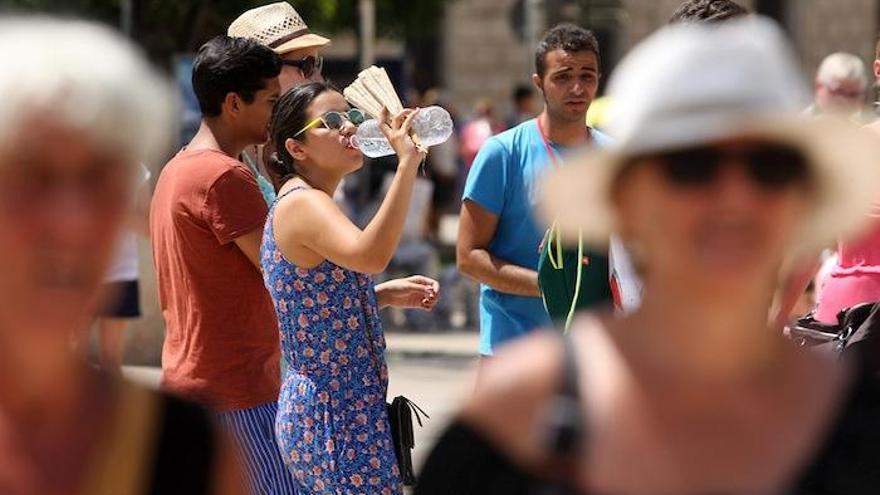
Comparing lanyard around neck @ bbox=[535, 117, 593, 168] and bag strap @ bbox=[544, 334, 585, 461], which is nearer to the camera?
bag strap @ bbox=[544, 334, 585, 461]

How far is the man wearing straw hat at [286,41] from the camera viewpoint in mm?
6285

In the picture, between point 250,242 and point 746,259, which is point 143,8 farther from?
point 746,259

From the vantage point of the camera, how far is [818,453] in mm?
2430

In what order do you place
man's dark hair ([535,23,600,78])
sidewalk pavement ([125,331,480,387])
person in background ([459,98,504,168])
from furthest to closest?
person in background ([459,98,504,168])
sidewalk pavement ([125,331,480,387])
man's dark hair ([535,23,600,78])

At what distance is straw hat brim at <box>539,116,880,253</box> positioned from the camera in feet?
7.71

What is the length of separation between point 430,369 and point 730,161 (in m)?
10.4

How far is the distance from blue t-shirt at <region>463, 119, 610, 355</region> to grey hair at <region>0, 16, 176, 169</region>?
380 cm

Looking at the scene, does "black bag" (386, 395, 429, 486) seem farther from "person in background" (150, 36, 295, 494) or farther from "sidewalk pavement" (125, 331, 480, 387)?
"sidewalk pavement" (125, 331, 480, 387)

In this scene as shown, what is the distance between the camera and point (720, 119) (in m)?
2.34

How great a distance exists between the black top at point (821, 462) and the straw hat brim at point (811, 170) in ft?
0.68

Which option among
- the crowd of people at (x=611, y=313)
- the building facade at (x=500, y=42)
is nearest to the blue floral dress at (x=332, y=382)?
the crowd of people at (x=611, y=313)

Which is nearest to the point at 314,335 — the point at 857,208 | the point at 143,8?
the point at 857,208

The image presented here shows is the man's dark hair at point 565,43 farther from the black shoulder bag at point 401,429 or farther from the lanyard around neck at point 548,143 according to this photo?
the black shoulder bag at point 401,429

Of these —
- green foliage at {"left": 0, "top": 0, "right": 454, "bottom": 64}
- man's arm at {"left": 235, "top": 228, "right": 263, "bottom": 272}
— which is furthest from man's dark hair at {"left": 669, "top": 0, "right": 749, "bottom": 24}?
green foliage at {"left": 0, "top": 0, "right": 454, "bottom": 64}
